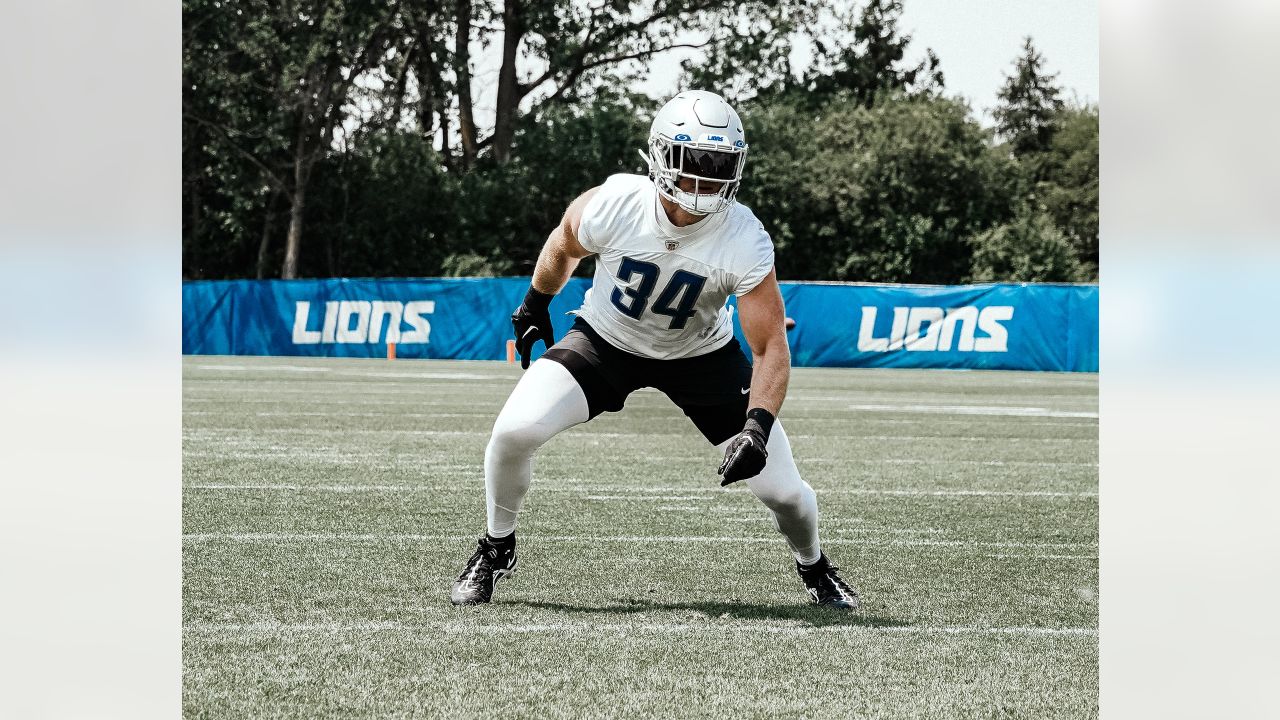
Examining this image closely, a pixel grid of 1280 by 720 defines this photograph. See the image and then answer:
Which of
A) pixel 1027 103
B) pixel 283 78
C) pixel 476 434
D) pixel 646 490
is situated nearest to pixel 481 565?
pixel 646 490

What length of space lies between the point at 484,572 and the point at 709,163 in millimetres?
1516

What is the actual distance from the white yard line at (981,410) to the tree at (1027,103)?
46829mm

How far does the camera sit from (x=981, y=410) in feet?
45.9

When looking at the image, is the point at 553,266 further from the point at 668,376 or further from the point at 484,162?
the point at 484,162

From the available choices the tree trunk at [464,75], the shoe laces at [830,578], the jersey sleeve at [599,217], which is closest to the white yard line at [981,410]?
the shoe laces at [830,578]

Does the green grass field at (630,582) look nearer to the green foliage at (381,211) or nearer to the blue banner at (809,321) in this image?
the blue banner at (809,321)

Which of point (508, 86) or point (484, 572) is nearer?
point (484, 572)

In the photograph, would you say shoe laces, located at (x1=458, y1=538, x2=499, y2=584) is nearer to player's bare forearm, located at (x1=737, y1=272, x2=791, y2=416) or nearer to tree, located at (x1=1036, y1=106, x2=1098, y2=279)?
player's bare forearm, located at (x1=737, y1=272, x2=791, y2=416)

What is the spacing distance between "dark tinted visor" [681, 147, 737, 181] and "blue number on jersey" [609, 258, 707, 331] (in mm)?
358

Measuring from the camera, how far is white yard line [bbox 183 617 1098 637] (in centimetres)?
414

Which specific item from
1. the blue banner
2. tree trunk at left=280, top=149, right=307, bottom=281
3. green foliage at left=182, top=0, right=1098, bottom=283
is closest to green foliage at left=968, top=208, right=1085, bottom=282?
green foliage at left=182, top=0, right=1098, bottom=283

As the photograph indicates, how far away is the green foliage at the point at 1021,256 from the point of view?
31.8 m

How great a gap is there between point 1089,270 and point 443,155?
16.3 metres

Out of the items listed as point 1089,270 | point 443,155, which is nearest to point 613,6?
point 443,155
